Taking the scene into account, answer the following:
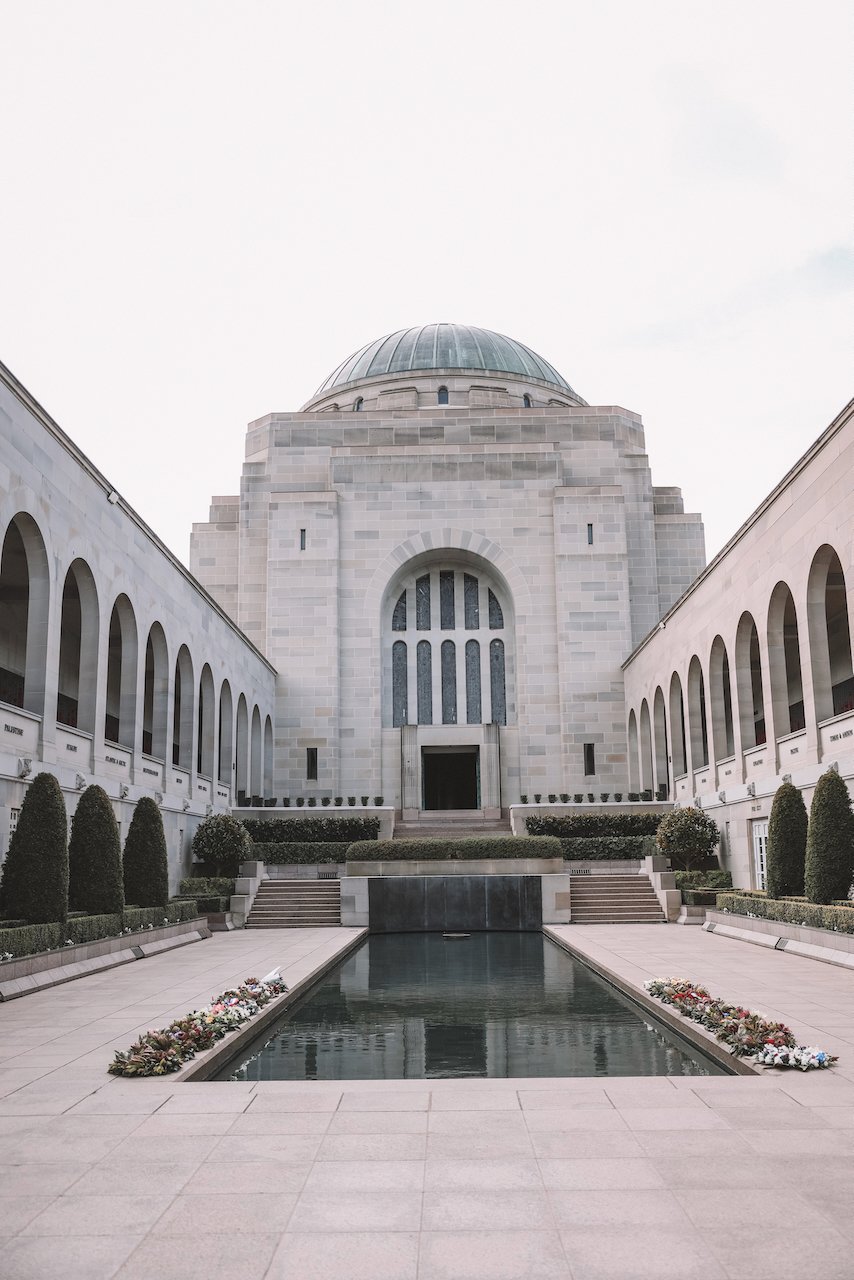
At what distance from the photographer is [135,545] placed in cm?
2273

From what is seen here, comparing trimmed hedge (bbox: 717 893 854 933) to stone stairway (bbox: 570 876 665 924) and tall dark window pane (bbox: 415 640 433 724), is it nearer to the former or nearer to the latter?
stone stairway (bbox: 570 876 665 924)

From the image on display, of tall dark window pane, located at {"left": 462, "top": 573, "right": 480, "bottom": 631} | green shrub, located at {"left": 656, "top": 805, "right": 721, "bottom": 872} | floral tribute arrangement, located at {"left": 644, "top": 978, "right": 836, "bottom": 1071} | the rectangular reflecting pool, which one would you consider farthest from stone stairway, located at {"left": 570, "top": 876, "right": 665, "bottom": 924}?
tall dark window pane, located at {"left": 462, "top": 573, "right": 480, "bottom": 631}

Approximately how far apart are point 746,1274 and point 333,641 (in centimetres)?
3341

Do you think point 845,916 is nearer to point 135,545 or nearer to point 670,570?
point 135,545

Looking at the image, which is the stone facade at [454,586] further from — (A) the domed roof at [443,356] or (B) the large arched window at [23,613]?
(B) the large arched window at [23,613]

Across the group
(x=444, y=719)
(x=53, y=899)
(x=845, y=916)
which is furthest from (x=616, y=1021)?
(x=444, y=719)

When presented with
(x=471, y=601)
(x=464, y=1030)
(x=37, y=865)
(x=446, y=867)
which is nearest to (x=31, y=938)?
(x=37, y=865)

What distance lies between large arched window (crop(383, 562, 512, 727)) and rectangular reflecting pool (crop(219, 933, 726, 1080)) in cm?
2214

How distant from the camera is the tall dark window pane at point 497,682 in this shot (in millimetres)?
38031

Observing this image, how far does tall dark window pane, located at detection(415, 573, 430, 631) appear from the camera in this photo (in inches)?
1533

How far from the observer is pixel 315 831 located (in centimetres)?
2930

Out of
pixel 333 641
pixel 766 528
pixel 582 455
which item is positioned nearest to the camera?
pixel 766 528

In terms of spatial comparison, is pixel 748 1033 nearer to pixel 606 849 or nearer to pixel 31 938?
pixel 31 938

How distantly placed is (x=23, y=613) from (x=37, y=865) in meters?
11.9
